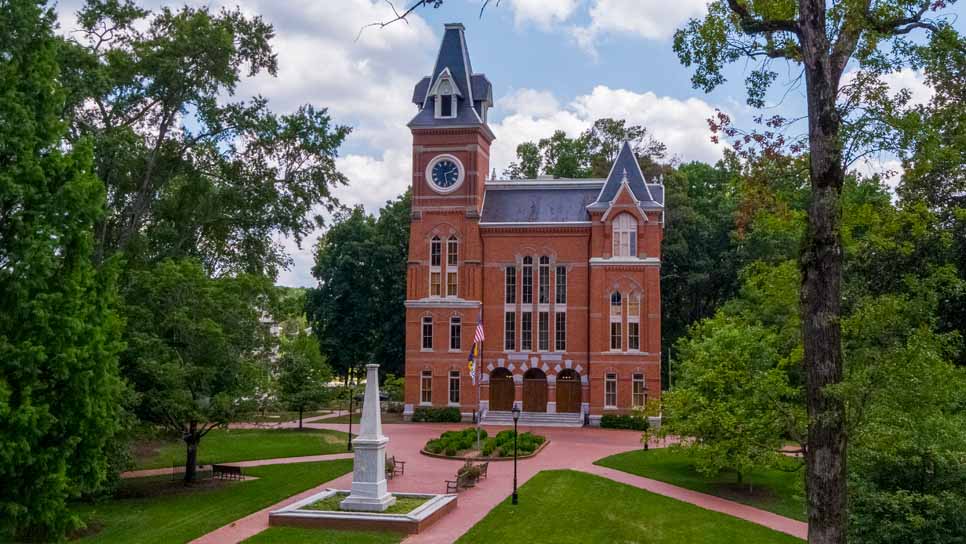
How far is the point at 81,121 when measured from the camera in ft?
77.7

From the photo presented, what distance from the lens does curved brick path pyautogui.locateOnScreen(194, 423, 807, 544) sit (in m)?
19.6

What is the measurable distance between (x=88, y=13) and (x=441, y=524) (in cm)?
1832

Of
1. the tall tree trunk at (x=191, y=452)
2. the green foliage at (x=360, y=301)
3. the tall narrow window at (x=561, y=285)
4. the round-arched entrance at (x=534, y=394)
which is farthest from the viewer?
the green foliage at (x=360, y=301)

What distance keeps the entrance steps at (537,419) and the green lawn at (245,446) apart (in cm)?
837


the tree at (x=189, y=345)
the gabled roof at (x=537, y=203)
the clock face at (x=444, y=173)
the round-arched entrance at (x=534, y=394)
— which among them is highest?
the clock face at (x=444, y=173)

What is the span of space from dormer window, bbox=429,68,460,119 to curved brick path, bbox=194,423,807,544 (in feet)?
55.8

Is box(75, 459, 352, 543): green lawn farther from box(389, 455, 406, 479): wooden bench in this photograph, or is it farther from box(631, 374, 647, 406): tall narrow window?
box(631, 374, 647, 406): tall narrow window

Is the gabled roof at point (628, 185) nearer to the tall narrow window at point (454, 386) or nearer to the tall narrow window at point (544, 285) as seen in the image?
the tall narrow window at point (544, 285)

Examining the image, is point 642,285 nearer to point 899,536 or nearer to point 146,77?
point 146,77

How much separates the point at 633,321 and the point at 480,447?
540 inches

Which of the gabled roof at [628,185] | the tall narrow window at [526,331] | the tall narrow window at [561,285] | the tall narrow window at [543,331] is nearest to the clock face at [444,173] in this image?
the tall narrow window at [561,285]

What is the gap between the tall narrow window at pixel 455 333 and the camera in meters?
43.8

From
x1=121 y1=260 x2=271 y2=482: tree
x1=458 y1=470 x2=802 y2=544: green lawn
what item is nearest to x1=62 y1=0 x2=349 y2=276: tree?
x1=121 y1=260 x2=271 y2=482: tree

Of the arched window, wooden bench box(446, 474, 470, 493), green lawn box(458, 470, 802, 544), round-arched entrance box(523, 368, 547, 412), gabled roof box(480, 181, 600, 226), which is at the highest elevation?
gabled roof box(480, 181, 600, 226)
